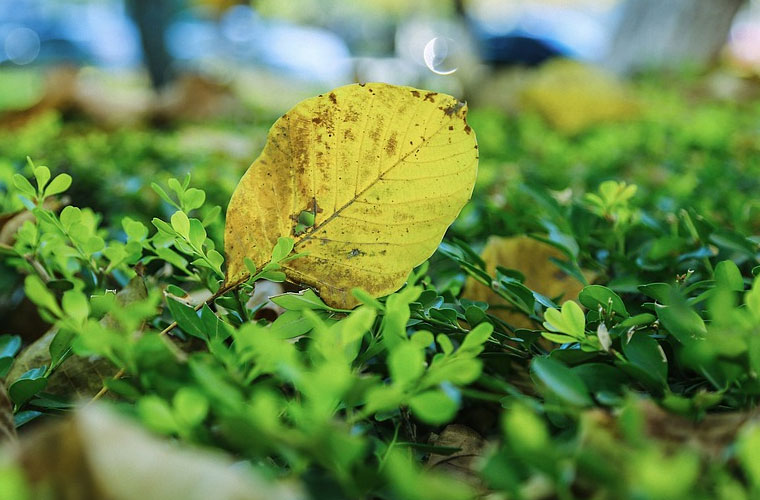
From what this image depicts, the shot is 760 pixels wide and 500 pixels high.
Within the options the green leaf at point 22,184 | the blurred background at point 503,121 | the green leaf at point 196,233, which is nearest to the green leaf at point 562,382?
the green leaf at point 196,233

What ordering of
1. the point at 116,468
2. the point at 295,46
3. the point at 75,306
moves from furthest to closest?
the point at 295,46, the point at 75,306, the point at 116,468

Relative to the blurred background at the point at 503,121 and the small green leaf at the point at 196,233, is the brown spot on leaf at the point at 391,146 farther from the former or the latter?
the blurred background at the point at 503,121

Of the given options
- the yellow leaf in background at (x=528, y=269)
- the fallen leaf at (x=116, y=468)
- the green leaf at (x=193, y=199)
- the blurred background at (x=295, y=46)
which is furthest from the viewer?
the blurred background at (x=295, y=46)

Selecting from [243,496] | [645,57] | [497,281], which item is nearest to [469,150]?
[497,281]

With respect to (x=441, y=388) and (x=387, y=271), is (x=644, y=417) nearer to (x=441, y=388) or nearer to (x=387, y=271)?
(x=441, y=388)

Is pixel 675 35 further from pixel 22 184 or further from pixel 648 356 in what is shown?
pixel 22 184

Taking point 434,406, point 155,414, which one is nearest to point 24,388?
point 155,414
